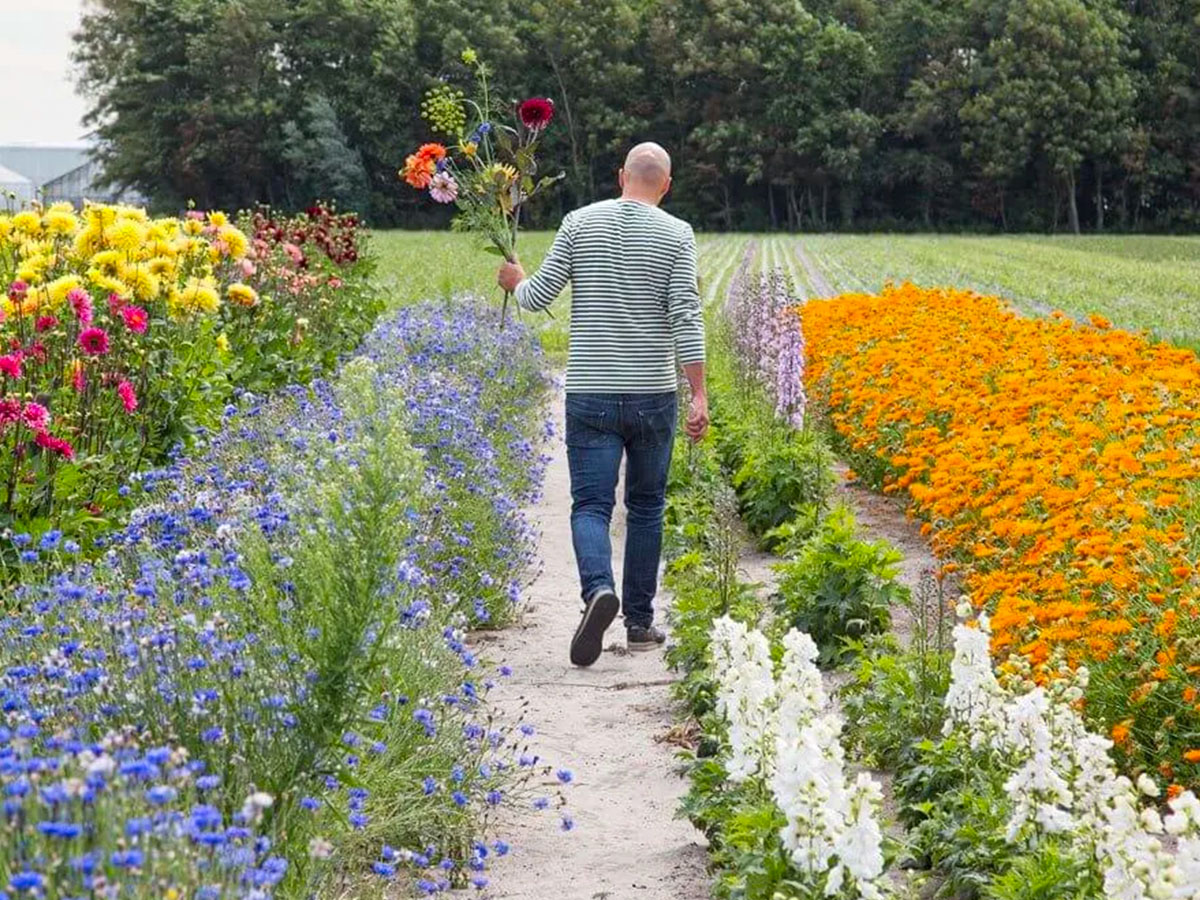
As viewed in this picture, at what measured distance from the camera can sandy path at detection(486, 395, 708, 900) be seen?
439 centimetres

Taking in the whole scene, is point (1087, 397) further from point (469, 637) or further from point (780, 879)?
point (780, 879)

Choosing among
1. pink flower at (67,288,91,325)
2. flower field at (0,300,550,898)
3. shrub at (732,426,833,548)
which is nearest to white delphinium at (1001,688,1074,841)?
flower field at (0,300,550,898)

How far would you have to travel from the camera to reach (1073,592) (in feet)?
17.8

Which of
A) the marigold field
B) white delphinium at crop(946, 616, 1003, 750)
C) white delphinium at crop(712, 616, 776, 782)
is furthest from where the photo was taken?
the marigold field

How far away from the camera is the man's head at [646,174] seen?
622cm

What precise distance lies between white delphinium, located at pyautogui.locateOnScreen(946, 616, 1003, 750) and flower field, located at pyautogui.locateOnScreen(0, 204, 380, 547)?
3.34 m

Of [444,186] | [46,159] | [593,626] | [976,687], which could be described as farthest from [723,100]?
[976,687]

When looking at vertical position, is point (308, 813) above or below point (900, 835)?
above

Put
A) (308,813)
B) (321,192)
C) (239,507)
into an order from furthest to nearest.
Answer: (321,192) < (239,507) < (308,813)

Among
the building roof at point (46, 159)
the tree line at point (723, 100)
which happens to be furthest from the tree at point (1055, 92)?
the building roof at point (46, 159)

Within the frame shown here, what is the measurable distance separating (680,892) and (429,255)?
31401mm

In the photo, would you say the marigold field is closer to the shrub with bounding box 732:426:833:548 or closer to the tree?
the shrub with bounding box 732:426:833:548

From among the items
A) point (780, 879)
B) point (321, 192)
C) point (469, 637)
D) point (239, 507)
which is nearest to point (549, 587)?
point (469, 637)

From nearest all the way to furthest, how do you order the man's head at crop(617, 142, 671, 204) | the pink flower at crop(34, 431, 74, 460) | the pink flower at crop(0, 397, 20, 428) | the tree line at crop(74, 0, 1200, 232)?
the pink flower at crop(0, 397, 20, 428) < the pink flower at crop(34, 431, 74, 460) < the man's head at crop(617, 142, 671, 204) < the tree line at crop(74, 0, 1200, 232)
